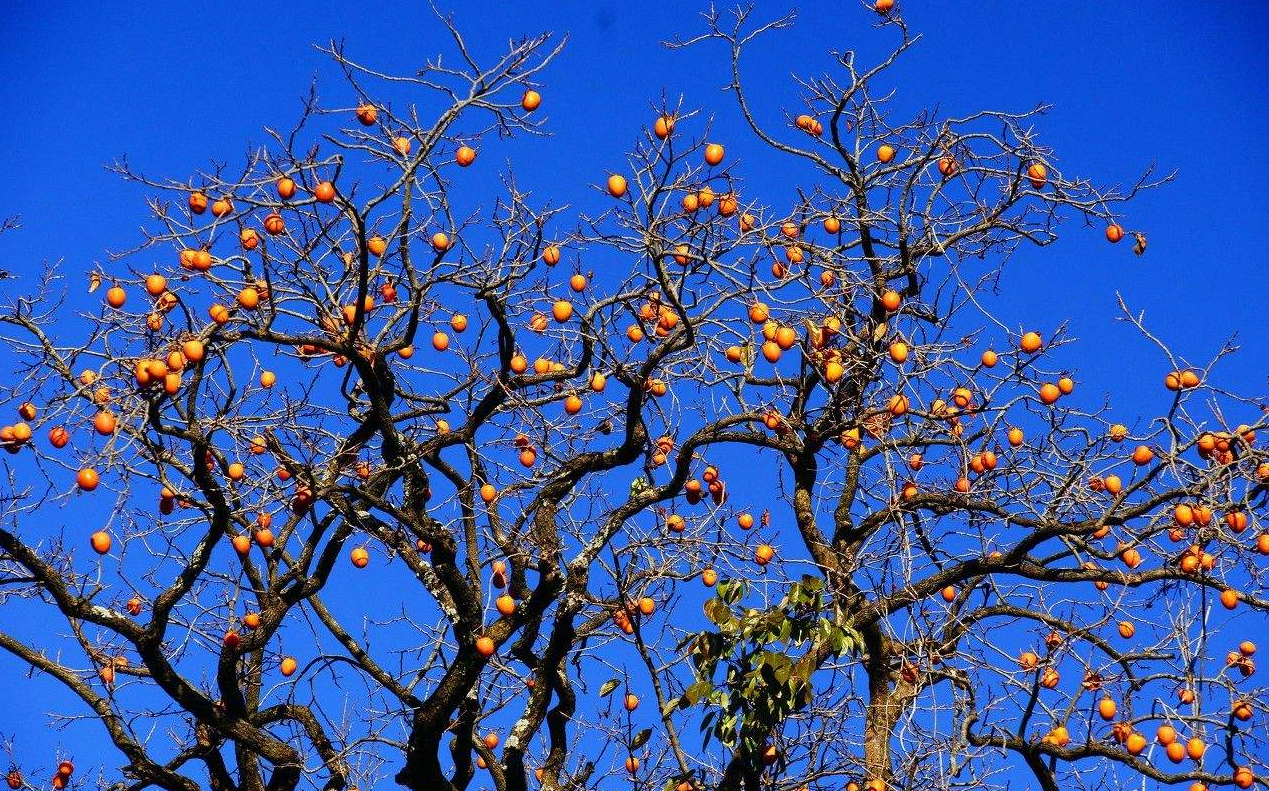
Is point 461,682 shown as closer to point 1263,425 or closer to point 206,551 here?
point 206,551

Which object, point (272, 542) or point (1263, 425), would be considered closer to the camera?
point (1263, 425)

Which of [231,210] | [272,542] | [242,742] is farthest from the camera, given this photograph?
[272,542]

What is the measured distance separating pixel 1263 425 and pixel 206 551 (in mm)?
4414

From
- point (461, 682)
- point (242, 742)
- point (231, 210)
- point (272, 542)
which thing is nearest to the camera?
point (231, 210)

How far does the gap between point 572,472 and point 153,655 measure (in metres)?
1.89

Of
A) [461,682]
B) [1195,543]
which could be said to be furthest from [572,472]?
[1195,543]

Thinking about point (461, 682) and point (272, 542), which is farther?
point (272, 542)

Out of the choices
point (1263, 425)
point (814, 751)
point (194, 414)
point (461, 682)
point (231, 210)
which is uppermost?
point (231, 210)

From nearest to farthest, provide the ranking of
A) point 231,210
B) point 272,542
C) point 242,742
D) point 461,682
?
point 231,210, point 461,682, point 242,742, point 272,542

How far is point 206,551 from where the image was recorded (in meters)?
5.57

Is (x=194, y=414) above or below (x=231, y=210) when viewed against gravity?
below

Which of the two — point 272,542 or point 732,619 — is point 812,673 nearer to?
point 732,619

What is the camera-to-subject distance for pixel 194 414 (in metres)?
5.27

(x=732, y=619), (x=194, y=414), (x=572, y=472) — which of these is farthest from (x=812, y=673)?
(x=194, y=414)
